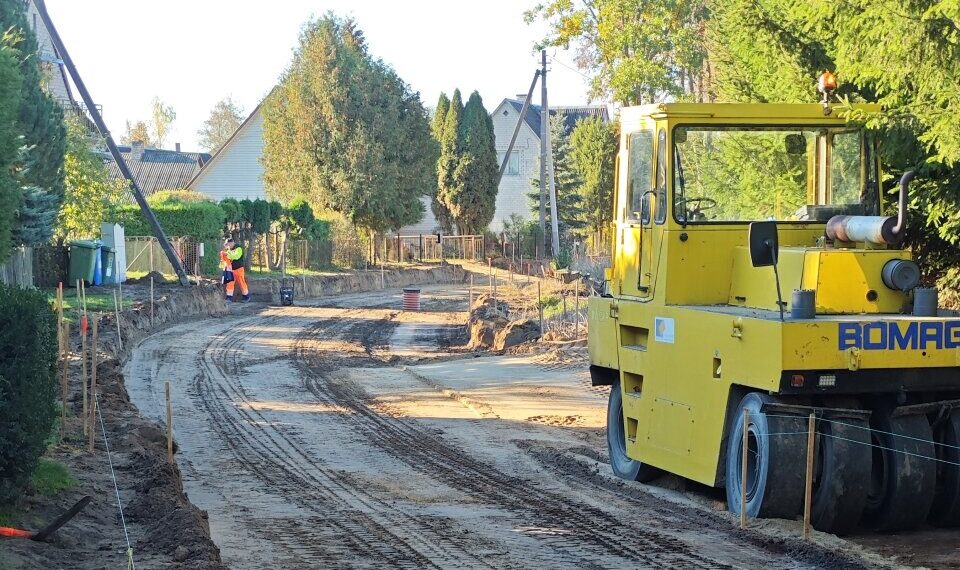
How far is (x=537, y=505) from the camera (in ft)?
36.4

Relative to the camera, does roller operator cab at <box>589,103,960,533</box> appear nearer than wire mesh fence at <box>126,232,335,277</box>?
Yes

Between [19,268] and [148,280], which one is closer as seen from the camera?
[19,268]

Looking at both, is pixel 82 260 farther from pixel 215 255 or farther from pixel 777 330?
pixel 777 330

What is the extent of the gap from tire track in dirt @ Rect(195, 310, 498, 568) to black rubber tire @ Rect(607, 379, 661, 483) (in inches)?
102

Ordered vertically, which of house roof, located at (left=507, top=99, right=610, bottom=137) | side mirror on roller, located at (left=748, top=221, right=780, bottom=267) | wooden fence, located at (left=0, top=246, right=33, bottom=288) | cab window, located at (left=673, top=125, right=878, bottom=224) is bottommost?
wooden fence, located at (left=0, top=246, right=33, bottom=288)

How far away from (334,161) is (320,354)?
31401 millimetres

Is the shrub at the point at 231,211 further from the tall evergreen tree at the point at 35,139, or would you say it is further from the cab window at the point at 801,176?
the cab window at the point at 801,176

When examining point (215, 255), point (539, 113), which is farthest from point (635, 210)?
point (539, 113)

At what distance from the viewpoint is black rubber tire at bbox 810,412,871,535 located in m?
9.47

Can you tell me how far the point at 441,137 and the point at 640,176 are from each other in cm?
5999

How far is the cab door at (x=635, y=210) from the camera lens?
11.7 meters

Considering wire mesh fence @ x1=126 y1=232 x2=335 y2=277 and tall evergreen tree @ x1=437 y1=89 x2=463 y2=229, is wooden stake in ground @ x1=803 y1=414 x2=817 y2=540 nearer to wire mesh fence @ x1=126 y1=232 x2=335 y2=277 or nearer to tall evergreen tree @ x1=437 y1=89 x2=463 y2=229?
wire mesh fence @ x1=126 y1=232 x2=335 y2=277

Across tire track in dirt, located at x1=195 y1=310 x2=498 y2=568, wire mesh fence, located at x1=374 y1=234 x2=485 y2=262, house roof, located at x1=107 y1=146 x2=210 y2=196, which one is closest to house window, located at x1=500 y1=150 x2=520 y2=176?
wire mesh fence, located at x1=374 y1=234 x2=485 y2=262

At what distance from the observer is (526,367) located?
76.6ft
